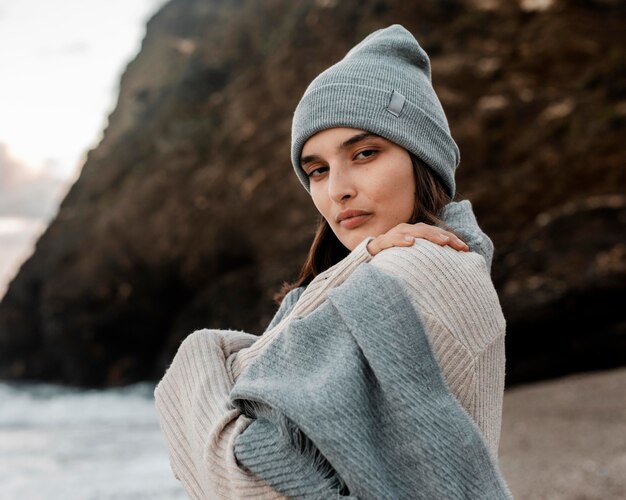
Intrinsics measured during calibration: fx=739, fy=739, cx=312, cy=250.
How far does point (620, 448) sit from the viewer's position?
240 inches

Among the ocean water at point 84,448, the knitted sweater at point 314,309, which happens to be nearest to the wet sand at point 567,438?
the ocean water at point 84,448

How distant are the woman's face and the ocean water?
4.79 m

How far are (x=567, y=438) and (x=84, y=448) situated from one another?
18.3 ft

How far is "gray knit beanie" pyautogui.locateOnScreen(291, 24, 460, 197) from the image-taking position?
68.5 inches

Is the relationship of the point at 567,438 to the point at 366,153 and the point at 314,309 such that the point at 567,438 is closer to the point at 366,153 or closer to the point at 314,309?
the point at 366,153

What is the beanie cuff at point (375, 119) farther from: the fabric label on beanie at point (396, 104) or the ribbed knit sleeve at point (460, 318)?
the ribbed knit sleeve at point (460, 318)

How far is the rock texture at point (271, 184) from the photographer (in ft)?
30.8

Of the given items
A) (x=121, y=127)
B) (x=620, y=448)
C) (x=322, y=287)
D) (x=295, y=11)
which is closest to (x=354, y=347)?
(x=322, y=287)

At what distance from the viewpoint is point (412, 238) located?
4.94 feet

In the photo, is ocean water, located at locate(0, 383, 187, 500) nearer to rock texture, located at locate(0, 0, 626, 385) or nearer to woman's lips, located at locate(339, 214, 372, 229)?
rock texture, located at locate(0, 0, 626, 385)

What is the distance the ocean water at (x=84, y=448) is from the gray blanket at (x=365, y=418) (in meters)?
5.04

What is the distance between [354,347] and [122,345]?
50.6ft

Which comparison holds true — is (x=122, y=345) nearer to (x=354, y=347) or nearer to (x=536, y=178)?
(x=536, y=178)

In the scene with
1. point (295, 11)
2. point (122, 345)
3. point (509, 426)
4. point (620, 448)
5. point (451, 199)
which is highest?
point (451, 199)
